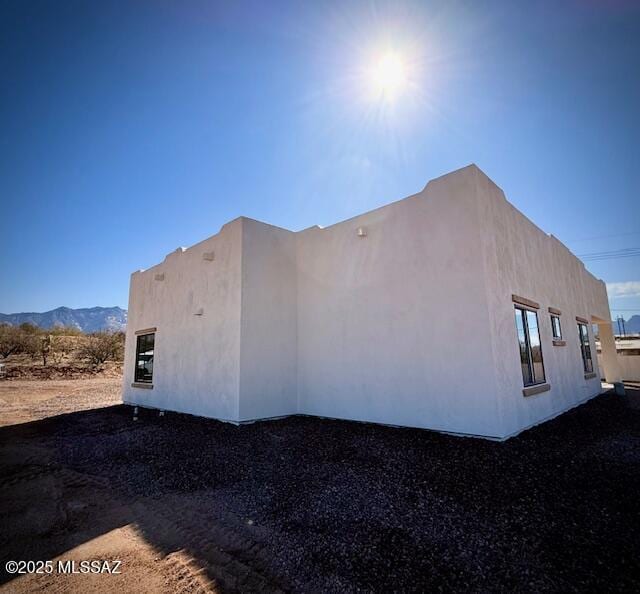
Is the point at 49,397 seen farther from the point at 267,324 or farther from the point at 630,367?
the point at 630,367

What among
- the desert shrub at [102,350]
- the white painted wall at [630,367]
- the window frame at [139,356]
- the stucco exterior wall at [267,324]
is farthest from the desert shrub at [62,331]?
the white painted wall at [630,367]

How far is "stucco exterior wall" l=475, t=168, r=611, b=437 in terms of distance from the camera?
5.07 metres

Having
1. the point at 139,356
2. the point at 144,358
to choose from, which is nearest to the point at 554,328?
the point at 144,358

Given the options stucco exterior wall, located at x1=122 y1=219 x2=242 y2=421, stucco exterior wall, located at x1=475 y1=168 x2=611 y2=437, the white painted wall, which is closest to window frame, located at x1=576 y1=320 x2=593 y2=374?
stucco exterior wall, located at x1=475 y1=168 x2=611 y2=437

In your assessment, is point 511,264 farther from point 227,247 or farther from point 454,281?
point 227,247

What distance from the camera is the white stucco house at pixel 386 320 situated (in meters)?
5.18

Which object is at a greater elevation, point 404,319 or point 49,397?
point 404,319

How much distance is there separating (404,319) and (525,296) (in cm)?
255

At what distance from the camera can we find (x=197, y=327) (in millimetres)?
8008

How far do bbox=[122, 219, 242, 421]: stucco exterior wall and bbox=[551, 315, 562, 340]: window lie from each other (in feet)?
25.0

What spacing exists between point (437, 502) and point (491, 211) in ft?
15.4

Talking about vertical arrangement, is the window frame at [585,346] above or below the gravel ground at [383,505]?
above

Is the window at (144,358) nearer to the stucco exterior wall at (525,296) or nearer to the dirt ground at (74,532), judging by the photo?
the dirt ground at (74,532)

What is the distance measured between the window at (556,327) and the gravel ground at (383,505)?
2507 mm
